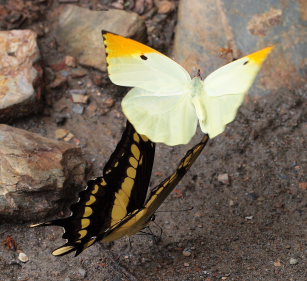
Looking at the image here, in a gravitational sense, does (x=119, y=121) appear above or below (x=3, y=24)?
below

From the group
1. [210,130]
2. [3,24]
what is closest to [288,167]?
[210,130]

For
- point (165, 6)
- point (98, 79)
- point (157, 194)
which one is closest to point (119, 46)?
point (157, 194)

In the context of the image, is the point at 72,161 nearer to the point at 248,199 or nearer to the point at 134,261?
the point at 134,261

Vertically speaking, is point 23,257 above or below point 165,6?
below

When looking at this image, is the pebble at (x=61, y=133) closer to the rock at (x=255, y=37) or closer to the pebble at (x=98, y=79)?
the pebble at (x=98, y=79)

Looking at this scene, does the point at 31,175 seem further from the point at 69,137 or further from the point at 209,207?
the point at 209,207

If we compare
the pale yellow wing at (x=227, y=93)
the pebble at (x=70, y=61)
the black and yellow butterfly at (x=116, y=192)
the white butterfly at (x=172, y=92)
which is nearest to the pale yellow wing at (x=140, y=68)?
the white butterfly at (x=172, y=92)
